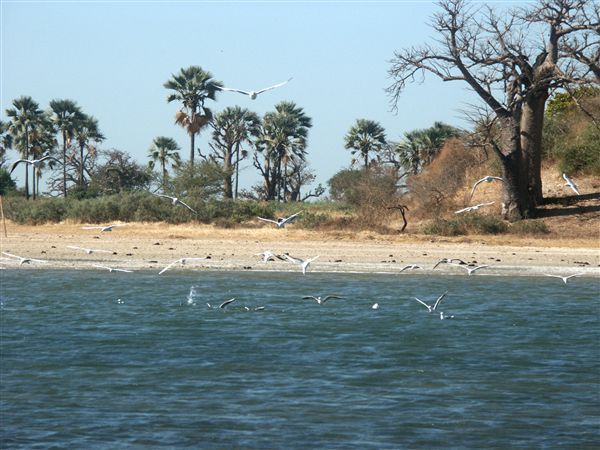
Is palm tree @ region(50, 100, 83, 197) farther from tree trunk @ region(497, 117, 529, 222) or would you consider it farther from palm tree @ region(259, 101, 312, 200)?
tree trunk @ region(497, 117, 529, 222)

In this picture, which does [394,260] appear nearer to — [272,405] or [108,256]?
[108,256]

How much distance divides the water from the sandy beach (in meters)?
0.52

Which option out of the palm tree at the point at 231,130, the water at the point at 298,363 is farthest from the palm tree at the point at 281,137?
the water at the point at 298,363

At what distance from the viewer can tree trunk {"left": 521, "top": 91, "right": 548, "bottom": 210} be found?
1189 inches

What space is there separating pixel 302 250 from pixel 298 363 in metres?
11.4

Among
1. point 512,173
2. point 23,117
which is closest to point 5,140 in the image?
point 23,117

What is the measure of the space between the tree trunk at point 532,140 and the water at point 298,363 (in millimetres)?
8116

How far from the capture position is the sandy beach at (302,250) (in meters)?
23.5

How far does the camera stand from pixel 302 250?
25.5 m

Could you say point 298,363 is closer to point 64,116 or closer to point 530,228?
point 530,228

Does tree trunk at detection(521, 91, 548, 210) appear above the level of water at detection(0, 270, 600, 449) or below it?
above

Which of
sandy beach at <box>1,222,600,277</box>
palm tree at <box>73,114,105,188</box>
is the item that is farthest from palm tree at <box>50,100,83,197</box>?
sandy beach at <box>1,222,600,277</box>

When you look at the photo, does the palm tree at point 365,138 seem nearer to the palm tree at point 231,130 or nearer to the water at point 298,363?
the palm tree at point 231,130

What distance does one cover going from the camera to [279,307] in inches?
771
